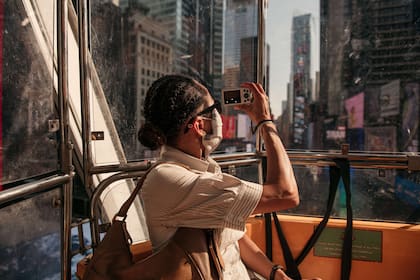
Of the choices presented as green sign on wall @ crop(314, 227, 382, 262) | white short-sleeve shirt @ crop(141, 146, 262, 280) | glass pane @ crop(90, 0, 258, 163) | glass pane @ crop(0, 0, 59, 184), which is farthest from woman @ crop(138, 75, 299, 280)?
green sign on wall @ crop(314, 227, 382, 262)

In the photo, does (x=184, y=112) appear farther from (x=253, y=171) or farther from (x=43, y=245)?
(x=253, y=171)

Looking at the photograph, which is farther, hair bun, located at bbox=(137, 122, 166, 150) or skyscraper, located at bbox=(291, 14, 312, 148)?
skyscraper, located at bbox=(291, 14, 312, 148)

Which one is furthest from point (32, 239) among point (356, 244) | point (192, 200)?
point (356, 244)

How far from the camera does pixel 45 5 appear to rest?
5.43 ft

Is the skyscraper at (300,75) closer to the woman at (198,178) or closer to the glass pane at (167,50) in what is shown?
the glass pane at (167,50)

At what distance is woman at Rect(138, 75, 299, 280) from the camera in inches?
46.0

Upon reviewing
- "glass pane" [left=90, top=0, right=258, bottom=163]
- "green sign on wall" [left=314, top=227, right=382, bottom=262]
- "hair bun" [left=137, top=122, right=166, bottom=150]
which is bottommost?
"green sign on wall" [left=314, top=227, right=382, bottom=262]

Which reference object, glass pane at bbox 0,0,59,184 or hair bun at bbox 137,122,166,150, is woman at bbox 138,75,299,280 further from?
glass pane at bbox 0,0,59,184

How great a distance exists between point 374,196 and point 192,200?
5.35ft

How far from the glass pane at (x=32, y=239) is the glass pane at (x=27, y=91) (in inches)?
5.1

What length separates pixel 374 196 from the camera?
2320 mm

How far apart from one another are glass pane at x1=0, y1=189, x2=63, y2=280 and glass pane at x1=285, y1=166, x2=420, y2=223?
1.53 m

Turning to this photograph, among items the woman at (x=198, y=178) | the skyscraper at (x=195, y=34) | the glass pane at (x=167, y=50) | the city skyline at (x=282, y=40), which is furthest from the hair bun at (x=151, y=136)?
the city skyline at (x=282, y=40)

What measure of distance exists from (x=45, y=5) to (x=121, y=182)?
962mm
